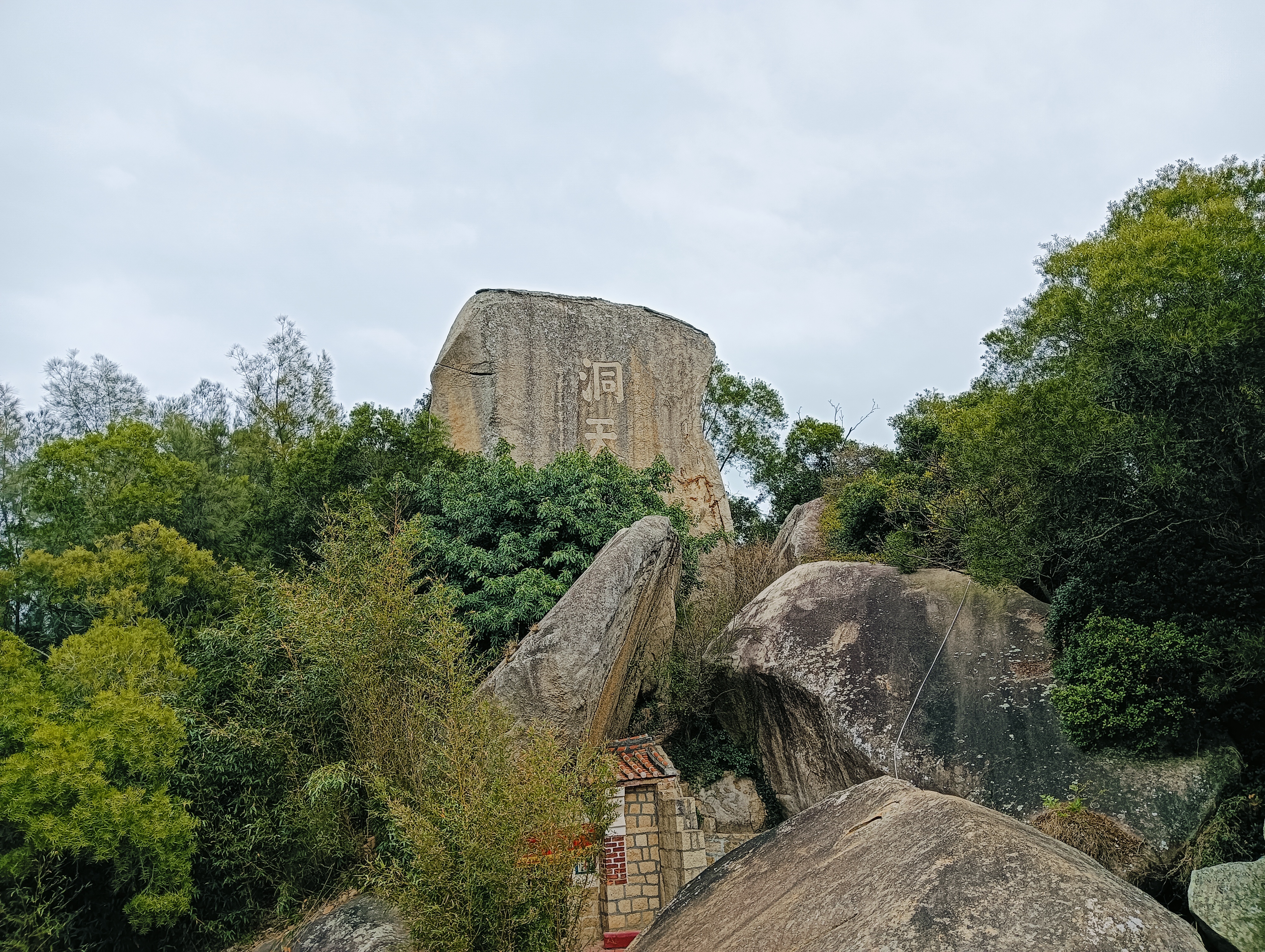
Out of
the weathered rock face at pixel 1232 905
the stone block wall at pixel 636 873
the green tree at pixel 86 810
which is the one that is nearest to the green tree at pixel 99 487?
the green tree at pixel 86 810

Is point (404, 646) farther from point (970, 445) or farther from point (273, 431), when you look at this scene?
point (273, 431)

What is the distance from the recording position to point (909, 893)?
265 inches

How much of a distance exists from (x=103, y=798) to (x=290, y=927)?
266 cm

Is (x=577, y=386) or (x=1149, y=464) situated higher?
(x=577, y=386)

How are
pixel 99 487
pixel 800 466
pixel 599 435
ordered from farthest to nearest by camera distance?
pixel 800 466 → pixel 599 435 → pixel 99 487

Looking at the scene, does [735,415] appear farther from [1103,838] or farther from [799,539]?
[1103,838]

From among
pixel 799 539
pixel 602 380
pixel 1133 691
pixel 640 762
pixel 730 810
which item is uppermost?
pixel 602 380

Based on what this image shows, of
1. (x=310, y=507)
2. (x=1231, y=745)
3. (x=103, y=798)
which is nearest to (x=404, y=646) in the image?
(x=103, y=798)

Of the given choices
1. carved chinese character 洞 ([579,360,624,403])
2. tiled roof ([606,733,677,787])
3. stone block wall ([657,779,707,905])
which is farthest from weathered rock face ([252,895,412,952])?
carved chinese character 洞 ([579,360,624,403])

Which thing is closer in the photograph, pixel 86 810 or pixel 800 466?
pixel 86 810

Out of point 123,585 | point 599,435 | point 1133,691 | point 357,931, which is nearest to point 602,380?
point 599,435

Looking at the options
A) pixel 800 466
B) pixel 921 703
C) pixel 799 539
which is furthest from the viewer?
pixel 800 466

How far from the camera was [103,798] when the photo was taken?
35.6ft

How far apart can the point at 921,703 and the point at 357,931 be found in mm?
7934
